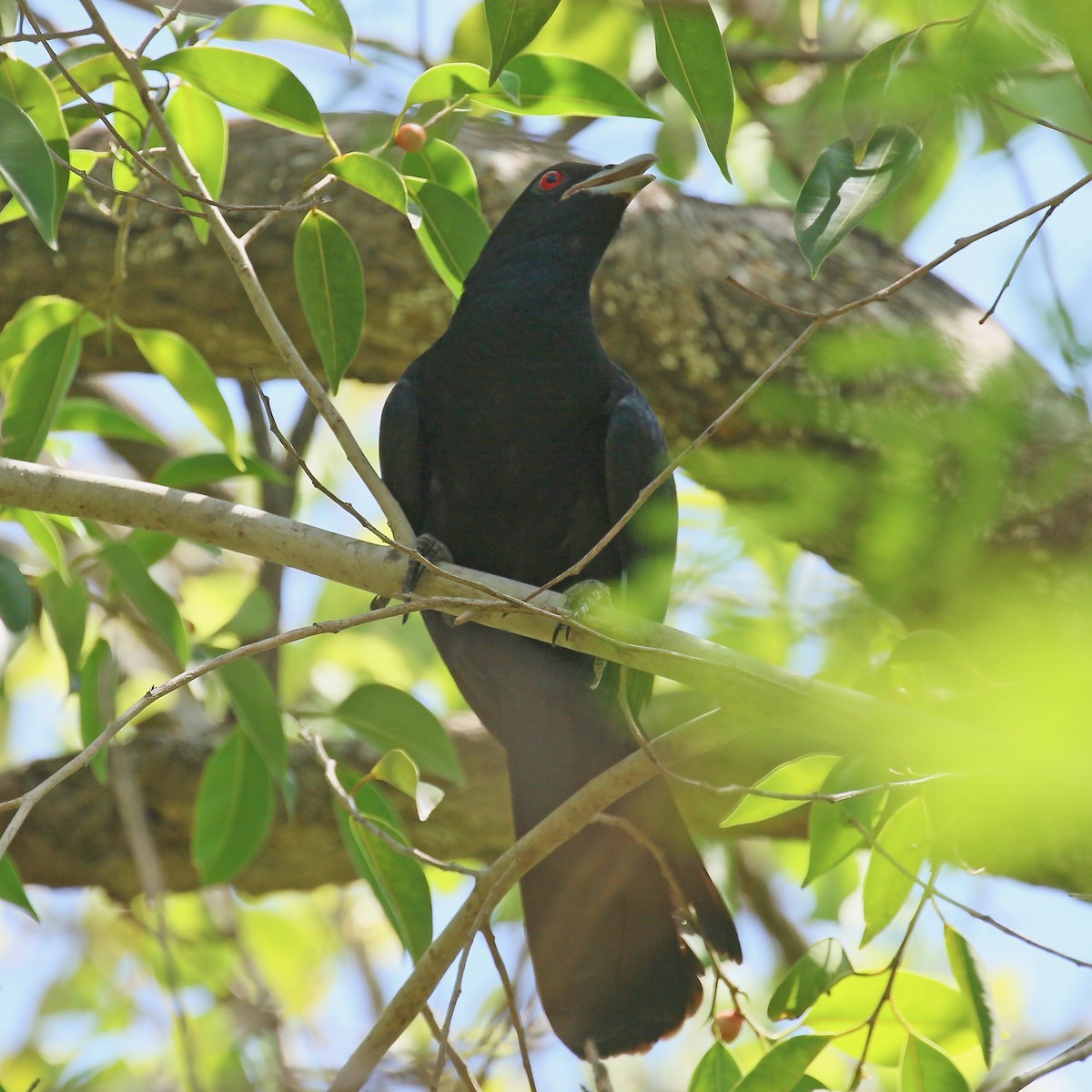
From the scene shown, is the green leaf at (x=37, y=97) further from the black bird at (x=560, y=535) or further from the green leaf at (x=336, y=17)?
the black bird at (x=560, y=535)

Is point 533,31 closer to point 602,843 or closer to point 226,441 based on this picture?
point 226,441

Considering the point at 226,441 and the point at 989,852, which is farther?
the point at 226,441

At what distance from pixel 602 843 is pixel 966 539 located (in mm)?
1584

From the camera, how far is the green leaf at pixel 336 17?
231 cm

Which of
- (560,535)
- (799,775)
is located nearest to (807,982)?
(799,775)

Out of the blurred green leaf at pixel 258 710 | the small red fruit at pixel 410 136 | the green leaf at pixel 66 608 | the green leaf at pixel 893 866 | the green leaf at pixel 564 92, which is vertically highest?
the green leaf at pixel 564 92

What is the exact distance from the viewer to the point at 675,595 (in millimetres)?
1990

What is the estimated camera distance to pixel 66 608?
2848 millimetres

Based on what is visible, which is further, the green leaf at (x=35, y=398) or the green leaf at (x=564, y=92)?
the green leaf at (x=35, y=398)

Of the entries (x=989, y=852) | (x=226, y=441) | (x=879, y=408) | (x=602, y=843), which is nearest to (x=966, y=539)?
(x=879, y=408)

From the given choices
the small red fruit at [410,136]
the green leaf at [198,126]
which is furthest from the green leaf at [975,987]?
the green leaf at [198,126]

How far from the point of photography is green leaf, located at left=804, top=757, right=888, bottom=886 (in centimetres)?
241

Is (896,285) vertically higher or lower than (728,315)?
higher

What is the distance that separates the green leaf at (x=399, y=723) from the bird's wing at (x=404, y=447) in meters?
0.47
